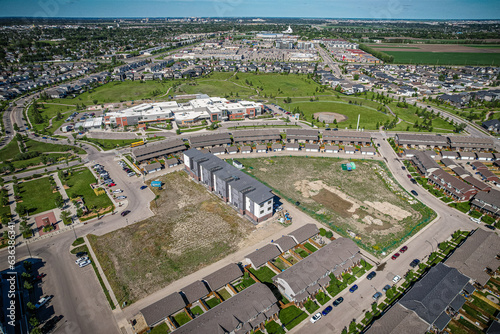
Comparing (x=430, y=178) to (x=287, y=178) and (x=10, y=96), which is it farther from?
(x=10, y=96)

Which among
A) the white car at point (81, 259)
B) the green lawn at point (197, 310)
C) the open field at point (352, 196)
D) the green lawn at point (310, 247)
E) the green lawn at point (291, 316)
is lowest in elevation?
the green lawn at point (197, 310)

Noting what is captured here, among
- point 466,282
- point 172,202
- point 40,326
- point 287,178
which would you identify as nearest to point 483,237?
point 466,282

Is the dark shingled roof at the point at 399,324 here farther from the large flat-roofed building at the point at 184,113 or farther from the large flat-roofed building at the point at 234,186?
the large flat-roofed building at the point at 184,113

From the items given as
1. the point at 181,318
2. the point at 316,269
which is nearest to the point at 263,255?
the point at 316,269

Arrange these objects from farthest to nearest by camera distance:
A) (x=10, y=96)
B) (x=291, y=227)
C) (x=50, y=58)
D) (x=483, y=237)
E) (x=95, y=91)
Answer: (x=50, y=58) → (x=95, y=91) → (x=10, y=96) → (x=291, y=227) → (x=483, y=237)

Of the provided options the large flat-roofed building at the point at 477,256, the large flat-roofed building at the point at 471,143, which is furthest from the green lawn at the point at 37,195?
the large flat-roofed building at the point at 471,143

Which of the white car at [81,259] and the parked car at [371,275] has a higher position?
the white car at [81,259]

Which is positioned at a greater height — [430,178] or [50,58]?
[50,58]
